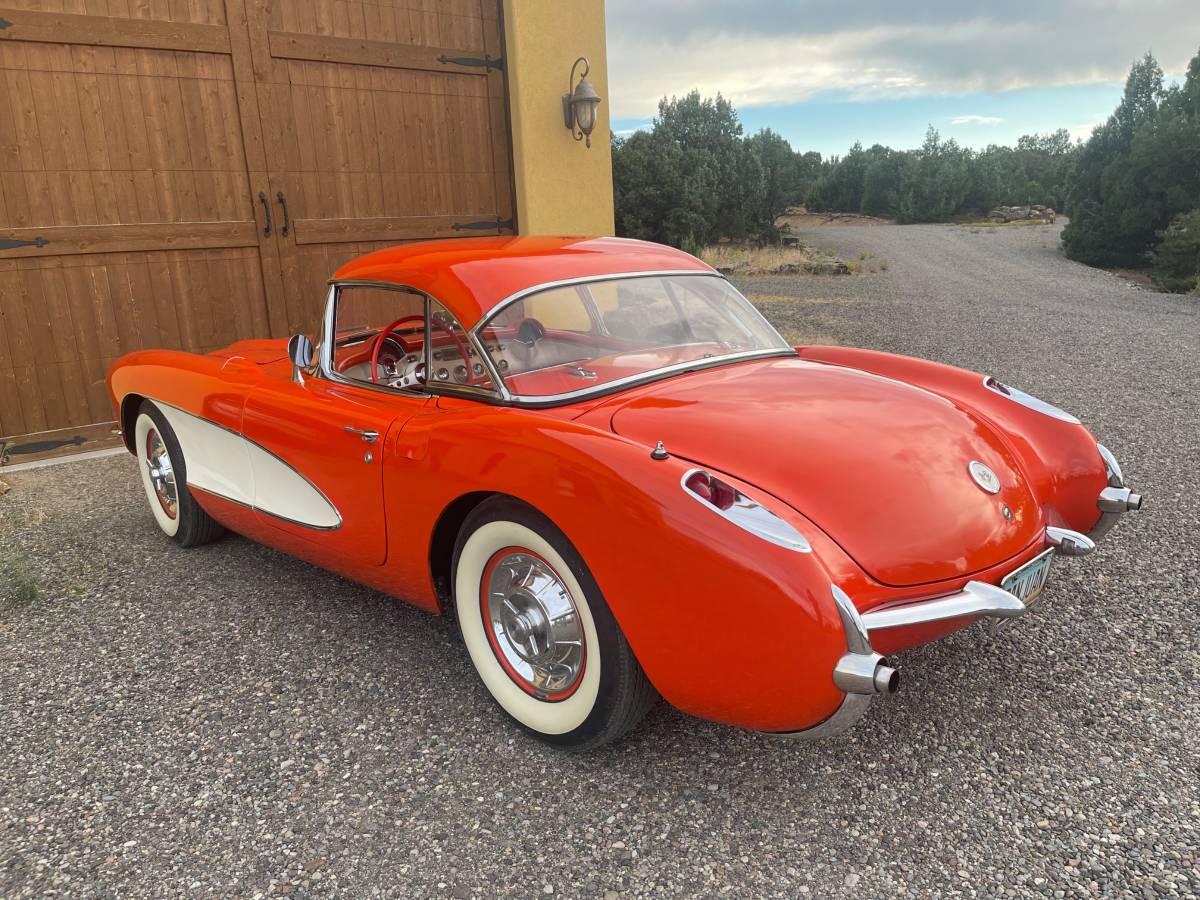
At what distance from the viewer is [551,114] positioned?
743cm

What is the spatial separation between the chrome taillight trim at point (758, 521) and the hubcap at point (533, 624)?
1.72 feet

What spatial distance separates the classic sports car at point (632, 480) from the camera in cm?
193

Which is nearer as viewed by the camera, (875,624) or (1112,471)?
(875,624)

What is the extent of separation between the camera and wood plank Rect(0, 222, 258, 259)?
5.68m

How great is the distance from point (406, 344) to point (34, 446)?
4128 mm

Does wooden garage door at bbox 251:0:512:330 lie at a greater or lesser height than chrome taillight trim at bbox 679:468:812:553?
greater

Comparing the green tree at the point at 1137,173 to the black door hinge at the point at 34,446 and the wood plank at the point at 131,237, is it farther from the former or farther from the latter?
the black door hinge at the point at 34,446

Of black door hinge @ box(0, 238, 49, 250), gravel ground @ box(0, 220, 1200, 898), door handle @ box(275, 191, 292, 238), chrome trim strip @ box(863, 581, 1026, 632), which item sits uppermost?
door handle @ box(275, 191, 292, 238)

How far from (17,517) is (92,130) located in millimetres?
2803

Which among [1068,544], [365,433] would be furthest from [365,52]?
[1068,544]

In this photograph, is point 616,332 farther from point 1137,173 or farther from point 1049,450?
point 1137,173

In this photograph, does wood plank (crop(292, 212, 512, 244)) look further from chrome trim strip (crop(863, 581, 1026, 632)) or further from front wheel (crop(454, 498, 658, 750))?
chrome trim strip (crop(863, 581, 1026, 632))

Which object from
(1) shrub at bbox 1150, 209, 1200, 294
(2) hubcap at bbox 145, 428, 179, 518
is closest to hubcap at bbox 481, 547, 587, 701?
(2) hubcap at bbox 145, 428, 179, 518

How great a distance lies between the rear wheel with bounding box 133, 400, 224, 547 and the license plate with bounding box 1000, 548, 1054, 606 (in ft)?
10.9
